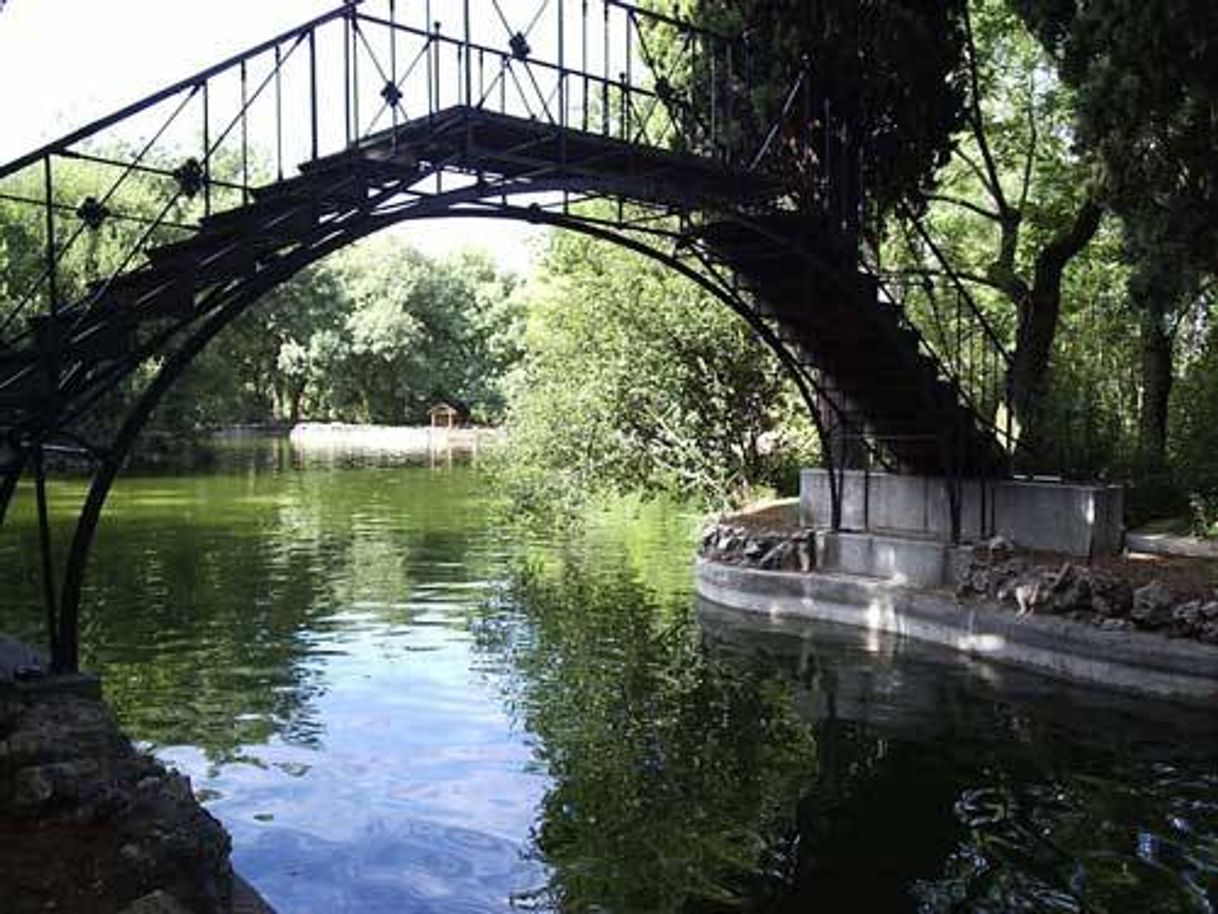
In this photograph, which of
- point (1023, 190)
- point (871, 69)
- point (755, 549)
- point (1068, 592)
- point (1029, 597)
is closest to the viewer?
point (1068, 592)

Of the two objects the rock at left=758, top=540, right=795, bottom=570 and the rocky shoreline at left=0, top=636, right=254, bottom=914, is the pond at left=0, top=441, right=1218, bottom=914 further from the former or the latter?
the rocky shoreline at left=0, top=636, right=254, bottom=914

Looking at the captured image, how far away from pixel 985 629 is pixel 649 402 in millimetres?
10615

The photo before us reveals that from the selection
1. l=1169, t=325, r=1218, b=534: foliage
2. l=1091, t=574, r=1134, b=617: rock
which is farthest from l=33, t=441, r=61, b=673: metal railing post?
l=1169, t=325, r=1218, b=534: foliage

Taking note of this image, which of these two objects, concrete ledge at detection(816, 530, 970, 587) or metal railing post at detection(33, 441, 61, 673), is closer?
metal railing post at detection(33, 441, 61, 673)

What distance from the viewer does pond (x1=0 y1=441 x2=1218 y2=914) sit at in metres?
8.27

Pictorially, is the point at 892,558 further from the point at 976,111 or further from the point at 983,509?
the point at 976,111

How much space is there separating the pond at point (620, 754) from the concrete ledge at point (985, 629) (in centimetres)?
39

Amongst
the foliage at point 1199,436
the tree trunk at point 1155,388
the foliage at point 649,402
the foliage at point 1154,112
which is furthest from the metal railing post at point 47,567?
the tree trunk at point 1155,388

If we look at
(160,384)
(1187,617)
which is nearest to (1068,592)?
(1187,617)

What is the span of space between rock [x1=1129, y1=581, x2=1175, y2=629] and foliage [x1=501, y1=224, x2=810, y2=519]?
428 inches

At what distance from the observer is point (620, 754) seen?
36.1 ft

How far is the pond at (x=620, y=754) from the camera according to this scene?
8.27 metres

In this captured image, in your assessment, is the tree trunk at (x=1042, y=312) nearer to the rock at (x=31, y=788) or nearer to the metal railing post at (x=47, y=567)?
the metal railing post at (x=47, y=567)

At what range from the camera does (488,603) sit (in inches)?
728
